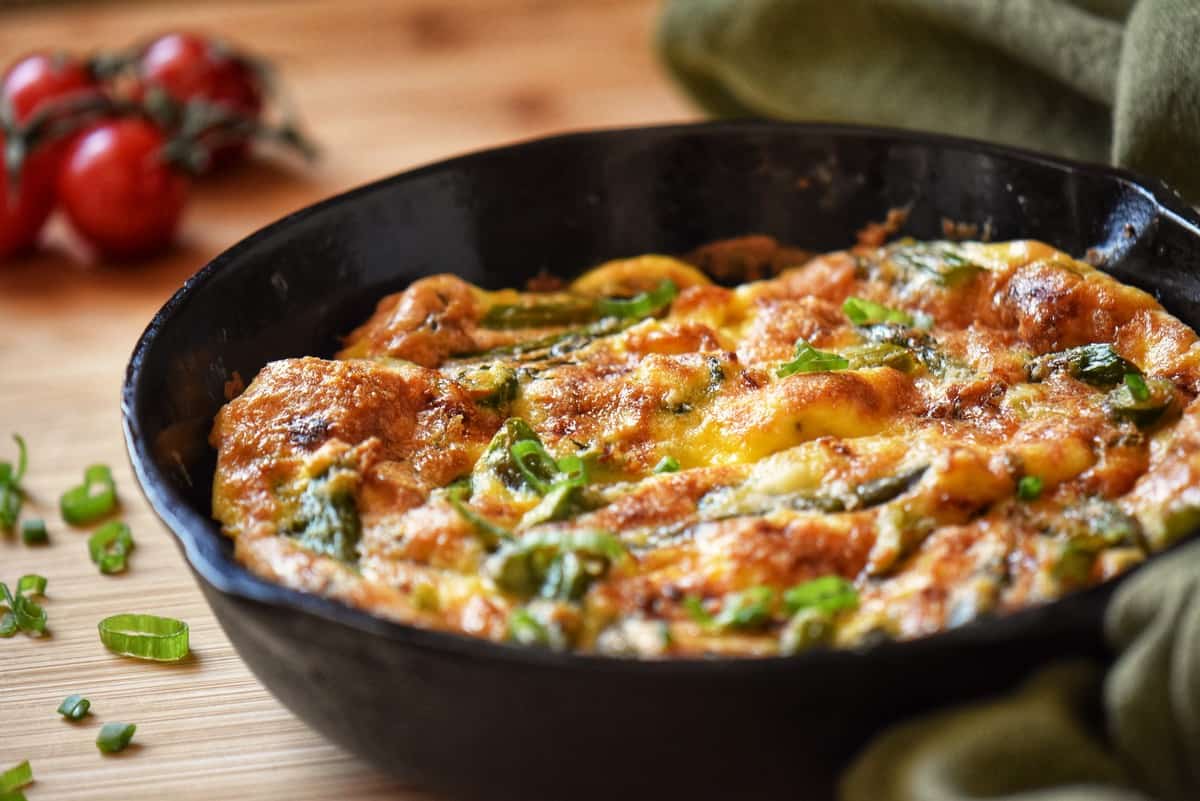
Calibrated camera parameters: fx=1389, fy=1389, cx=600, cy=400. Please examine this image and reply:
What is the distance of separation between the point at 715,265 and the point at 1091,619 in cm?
181

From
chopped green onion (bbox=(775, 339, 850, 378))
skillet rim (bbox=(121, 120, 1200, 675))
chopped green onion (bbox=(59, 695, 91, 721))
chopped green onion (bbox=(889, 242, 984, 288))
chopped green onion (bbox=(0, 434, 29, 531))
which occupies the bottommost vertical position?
chopped green onion (bbox=(59, 695, 91, 721))

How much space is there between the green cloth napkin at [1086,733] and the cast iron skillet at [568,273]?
0.14 ft

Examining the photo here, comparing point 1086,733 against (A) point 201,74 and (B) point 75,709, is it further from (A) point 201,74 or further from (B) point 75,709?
(A) point 201,74

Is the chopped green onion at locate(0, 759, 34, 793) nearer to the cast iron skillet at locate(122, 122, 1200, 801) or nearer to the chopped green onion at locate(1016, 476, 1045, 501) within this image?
the cast iron skillet at locate(122, 122, 1200, 801)

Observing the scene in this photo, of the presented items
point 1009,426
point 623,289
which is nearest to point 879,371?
point 1009,426

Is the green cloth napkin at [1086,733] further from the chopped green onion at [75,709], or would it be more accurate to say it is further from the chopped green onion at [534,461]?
the chopped green onion at [75,709]

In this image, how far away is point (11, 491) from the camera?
3449 mm

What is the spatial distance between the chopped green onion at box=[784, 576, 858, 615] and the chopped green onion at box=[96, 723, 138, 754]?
4.16ft

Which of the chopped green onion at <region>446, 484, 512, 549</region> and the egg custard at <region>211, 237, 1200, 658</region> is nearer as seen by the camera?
the egg custard at <region>211, 237, 1200, 658</region>

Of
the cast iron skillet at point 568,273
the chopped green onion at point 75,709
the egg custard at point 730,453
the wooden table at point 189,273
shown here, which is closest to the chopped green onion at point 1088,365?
the egg custard at point 730,453

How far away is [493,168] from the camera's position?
3475 millimetres

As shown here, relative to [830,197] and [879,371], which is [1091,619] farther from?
[830,197]

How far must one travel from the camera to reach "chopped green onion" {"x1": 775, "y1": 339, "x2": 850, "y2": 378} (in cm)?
286

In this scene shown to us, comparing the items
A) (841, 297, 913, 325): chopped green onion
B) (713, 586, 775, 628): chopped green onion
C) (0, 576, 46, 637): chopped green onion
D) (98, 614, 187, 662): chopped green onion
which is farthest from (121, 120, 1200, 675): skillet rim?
(0, 576, 46, 637): chopped green onion
